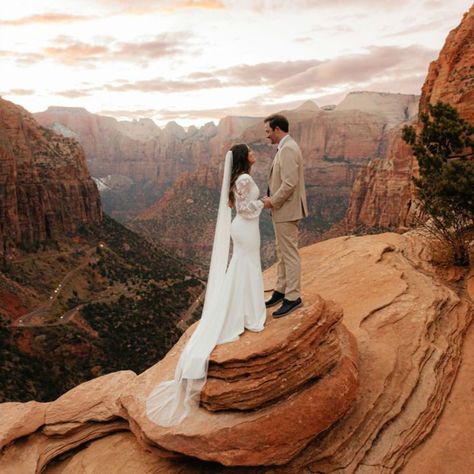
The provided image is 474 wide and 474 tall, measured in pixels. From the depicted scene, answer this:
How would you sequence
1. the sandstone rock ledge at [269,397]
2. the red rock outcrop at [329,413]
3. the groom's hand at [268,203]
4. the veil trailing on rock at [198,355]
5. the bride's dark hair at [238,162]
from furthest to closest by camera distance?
the bride's dark hair at [238,162] → the groom's hand at [268,203] → the veil trailing on rock at [198,355] → the red rock outcrop at [329,413] → the sandstone rock ledge at [269,397]

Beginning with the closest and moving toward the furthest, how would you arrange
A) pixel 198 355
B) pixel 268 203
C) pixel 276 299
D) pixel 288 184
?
pixel 198 355
pixel 288 184
pixel 268 203
pixel 276 299

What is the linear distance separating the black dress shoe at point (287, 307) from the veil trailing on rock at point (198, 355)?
0.90m

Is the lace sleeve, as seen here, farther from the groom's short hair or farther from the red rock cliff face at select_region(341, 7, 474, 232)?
the red rock cliff face at select_region(341, 7, 474, 232)

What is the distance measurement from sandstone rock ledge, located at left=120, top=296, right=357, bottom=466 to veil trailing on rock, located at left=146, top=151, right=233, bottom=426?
0.56ft

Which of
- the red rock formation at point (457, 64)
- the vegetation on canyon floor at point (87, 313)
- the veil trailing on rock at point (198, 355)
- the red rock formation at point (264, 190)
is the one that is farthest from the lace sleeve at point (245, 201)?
the red rock formation at point (264, 190)

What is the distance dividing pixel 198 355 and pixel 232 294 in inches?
44.0

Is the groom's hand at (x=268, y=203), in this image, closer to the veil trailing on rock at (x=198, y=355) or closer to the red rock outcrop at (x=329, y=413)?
the veil trailing on rock at (x=198, y=355)

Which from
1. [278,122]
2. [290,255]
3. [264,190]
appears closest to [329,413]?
[290,255]

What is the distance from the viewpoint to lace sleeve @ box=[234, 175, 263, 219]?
6.64 meters

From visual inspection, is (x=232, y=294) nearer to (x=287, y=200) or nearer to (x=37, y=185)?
(x=287, y=200)

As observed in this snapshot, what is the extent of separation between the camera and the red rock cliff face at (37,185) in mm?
62469

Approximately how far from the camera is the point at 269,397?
19.2 ft

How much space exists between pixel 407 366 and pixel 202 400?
3532mm

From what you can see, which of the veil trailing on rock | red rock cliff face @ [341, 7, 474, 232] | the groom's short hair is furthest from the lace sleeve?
red rock cliff face @ [341, 7, 474, 232]
